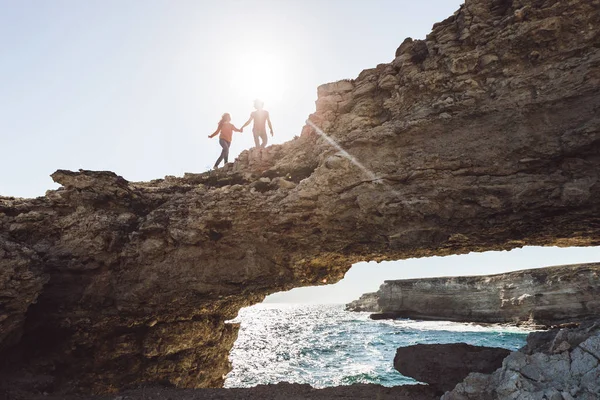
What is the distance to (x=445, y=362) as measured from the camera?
8.87m

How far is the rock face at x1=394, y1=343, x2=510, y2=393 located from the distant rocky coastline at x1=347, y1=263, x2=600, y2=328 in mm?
43470

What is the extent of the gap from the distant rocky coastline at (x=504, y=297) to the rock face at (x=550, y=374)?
45.9m

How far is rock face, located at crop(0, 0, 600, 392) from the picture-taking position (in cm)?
815

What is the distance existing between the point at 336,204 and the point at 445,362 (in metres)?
5.47

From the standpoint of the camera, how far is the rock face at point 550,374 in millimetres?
5057

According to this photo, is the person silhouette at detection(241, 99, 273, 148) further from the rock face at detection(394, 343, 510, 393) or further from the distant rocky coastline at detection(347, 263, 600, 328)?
the distant rocky coastline at detection(347, 263, 600, 328)

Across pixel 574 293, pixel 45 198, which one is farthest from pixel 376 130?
pixel 574 293

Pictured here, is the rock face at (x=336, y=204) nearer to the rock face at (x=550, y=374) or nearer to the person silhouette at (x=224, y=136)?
the person silhouette at (x=224, y=136)

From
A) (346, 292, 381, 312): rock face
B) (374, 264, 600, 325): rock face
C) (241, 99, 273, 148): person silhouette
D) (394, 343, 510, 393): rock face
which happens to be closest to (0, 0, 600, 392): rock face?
(241, 99, 273, 148): person silhouette

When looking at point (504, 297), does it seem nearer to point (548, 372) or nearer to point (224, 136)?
point (224, 136)

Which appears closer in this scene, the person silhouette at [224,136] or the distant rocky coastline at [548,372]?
the distant rocky coastline at [548,372]

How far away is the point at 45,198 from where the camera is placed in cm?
1223

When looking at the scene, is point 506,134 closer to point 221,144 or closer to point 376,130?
point 376,130

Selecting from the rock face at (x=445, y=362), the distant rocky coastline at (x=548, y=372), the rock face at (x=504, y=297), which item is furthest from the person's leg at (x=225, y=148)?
the rock face at (x=504, y=297)
